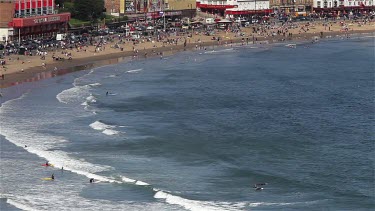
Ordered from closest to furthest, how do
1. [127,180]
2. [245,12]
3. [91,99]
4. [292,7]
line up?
[127,180], [91,99], [245,12], [292,7]

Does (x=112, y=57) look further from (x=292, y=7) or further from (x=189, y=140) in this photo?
(x=292, y=7)

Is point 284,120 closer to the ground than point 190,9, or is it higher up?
closer to the ground

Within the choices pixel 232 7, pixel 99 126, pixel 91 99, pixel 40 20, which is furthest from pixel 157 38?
pixel 99 126

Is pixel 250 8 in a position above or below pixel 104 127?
above

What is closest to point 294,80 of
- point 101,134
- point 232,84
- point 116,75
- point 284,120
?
point 232,84

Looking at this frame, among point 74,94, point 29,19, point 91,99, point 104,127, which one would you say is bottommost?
point 104,127

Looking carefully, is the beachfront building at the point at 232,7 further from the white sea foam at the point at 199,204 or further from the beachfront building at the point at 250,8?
the white sea foam at the point at 199,204

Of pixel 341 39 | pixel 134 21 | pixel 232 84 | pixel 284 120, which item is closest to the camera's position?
pixel 284 120

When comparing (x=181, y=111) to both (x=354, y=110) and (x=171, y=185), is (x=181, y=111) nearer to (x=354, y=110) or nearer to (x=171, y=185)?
(x=354, y=110)
